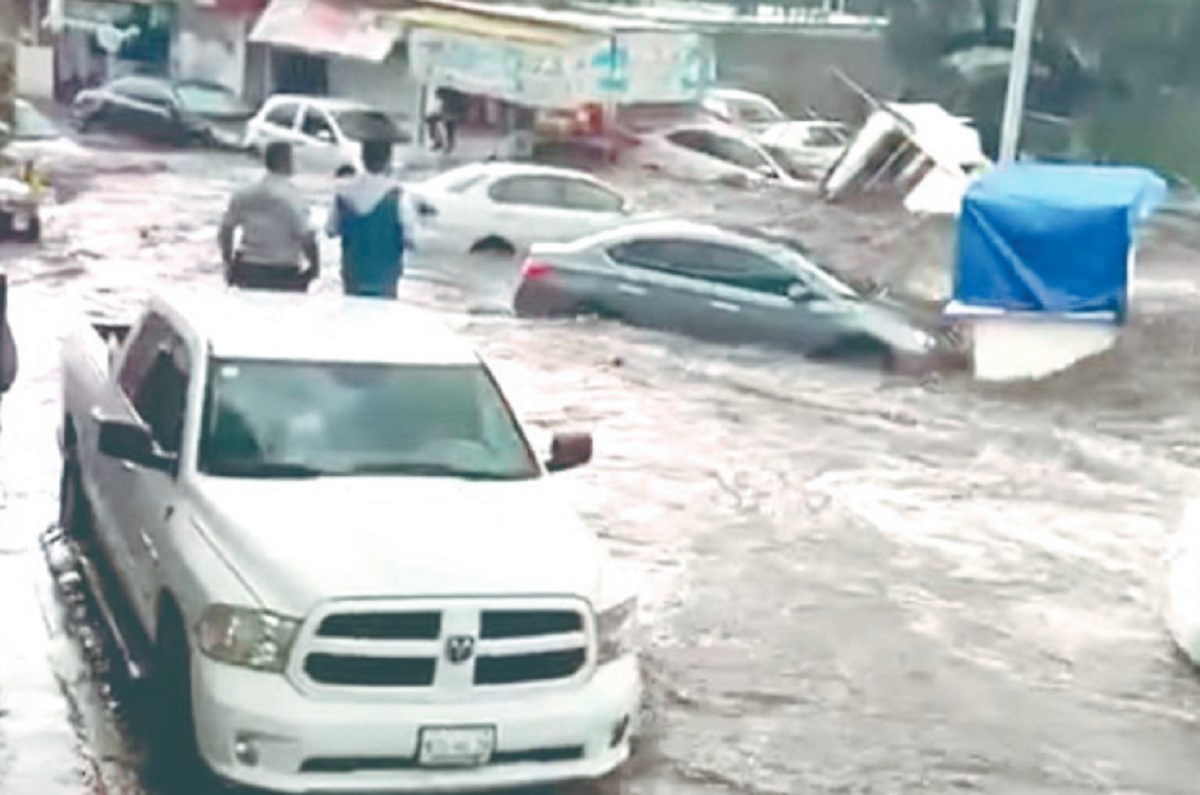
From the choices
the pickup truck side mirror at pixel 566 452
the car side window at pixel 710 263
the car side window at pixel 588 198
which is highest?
the pickup truck side mirror at pixel 566 452

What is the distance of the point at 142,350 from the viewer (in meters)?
9.98

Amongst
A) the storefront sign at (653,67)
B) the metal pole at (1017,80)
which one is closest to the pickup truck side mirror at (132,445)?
the metal pole at (1017,80)

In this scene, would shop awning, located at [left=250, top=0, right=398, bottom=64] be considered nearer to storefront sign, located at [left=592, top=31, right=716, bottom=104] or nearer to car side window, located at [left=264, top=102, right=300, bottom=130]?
car side window, located at [left=264, top=102, right=300, bottom=130]

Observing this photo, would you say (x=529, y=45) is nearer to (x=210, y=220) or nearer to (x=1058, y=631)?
(x=210, y=220)

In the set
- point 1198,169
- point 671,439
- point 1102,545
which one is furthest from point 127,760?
point 1198,169

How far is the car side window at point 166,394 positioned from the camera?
29.6 ft

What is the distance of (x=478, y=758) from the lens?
7719 mm

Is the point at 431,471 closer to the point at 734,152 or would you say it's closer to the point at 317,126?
the point at 317,126

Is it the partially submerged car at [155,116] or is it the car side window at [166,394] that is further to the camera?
the partially submerged car at [155,116]

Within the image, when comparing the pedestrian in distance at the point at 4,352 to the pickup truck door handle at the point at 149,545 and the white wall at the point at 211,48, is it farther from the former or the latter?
the white wall at the point at 211,48

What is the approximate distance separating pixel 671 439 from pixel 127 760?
8515mm

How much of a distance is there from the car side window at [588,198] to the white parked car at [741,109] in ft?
52.6

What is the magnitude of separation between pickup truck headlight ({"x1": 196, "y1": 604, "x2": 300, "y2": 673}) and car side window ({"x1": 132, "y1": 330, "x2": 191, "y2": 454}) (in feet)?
4.17

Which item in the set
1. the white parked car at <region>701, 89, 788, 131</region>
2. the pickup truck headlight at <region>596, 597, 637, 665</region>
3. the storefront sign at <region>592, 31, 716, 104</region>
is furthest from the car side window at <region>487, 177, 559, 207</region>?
the pickup truck headlight at <region>596, 597, 637, 665</region>
